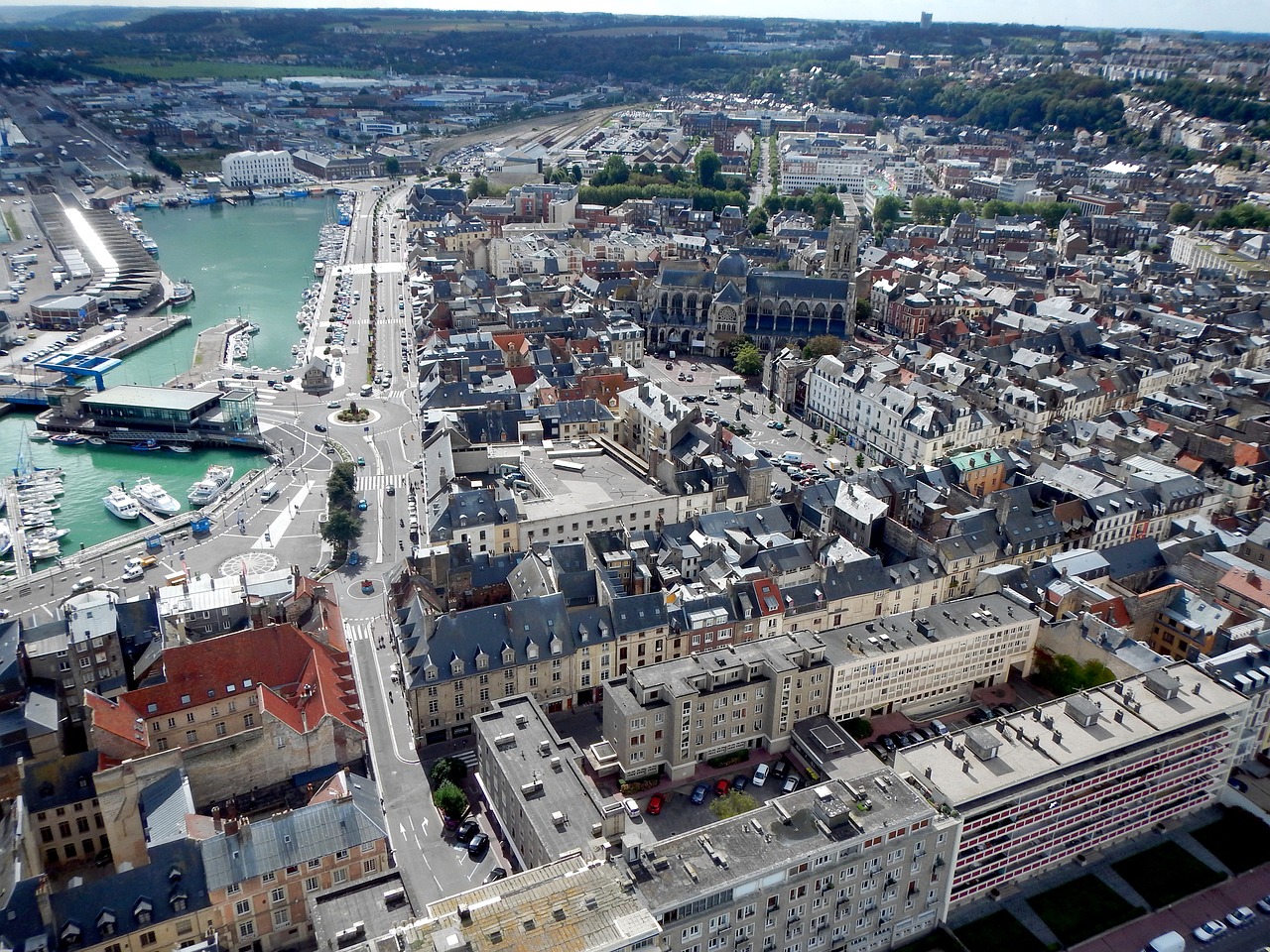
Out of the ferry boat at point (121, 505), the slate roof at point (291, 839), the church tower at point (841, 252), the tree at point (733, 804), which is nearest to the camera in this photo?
the slate roof at point (291, 839)

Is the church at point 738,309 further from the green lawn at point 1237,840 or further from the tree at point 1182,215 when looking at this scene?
the tree at point 1182,215

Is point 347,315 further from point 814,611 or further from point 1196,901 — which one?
point 1196,901

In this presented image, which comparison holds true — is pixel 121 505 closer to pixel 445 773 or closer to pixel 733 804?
pixel 445 773

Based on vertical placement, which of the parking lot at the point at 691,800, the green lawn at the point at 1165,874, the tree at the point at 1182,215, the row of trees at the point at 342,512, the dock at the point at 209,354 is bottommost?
the green lawn at the point at 1165,874

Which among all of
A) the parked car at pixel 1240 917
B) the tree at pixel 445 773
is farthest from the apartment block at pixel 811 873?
the tree at pixel 445 773

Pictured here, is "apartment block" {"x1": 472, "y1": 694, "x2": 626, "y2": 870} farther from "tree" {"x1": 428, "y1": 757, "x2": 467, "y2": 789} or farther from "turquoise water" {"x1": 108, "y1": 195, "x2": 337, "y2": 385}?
"turquoise water" {"x1": 108, "y1": 195, "x2": 337, "y2": 385}

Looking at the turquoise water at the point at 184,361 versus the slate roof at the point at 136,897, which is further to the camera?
the turquoise water at the point at 184,361

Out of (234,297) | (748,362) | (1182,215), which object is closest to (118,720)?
(748,362)
